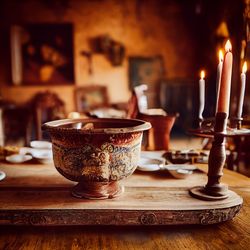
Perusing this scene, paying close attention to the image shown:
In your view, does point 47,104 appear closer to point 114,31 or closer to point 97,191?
point 114,31

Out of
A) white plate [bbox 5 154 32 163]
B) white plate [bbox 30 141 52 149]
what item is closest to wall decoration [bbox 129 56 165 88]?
white plate [bbox 30 141 52 149]

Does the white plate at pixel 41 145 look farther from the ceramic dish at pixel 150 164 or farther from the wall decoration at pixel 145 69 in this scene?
the wall decoration at pixel 145 69

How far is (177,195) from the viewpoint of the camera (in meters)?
1.54

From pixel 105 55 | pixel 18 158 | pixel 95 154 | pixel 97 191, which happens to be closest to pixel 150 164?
pixel 97 191

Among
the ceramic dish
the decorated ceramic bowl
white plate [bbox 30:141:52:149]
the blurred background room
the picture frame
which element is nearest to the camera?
the decorated ceramic bowl

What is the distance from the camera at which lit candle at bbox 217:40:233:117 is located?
1.40 meters

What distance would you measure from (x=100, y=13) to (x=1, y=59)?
2401mm

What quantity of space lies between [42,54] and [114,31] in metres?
1.67

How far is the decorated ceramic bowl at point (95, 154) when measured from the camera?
138cm

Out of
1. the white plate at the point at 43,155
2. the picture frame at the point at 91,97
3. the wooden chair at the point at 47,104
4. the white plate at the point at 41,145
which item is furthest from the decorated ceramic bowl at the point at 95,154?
the picture frame at the point at 91,97

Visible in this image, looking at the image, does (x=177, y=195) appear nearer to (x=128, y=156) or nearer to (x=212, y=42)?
(x=128, y=156)

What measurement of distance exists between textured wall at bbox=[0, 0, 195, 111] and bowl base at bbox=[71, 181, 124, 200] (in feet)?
20.4

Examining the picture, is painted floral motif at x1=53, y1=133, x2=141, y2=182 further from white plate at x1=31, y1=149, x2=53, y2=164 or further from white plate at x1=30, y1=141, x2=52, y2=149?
white plate at x1=30, y1=141, x2=52, y2=149

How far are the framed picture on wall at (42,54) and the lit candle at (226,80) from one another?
20.8 feet
